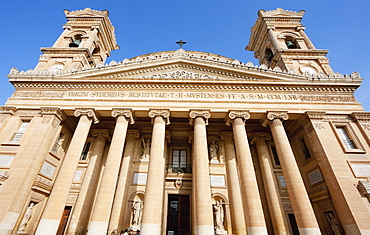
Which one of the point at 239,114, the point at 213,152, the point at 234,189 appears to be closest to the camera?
the point at 234,189

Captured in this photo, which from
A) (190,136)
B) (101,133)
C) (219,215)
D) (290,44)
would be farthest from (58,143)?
(290,44)

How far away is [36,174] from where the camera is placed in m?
13.5

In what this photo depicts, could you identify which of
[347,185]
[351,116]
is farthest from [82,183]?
[351,116]

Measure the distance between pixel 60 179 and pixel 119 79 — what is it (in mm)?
8462

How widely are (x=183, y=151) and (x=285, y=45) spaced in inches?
691

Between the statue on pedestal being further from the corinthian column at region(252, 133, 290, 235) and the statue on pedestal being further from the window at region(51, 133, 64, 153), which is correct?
→ the window at region(51, 133, 64, 153)

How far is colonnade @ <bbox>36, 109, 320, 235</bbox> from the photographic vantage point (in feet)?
37.0

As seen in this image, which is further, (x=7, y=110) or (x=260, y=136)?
(x=260, y=136)

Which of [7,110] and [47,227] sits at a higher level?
[7,110]

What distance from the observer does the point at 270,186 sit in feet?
52.8

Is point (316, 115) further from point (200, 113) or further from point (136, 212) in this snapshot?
point (136, 212)

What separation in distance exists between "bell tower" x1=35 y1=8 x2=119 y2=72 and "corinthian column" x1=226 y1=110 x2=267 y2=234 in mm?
17617

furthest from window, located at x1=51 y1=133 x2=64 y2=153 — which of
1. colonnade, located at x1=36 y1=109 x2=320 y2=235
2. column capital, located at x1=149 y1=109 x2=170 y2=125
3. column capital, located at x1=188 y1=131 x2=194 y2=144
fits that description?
column capital, located at x1=188 y1=131 x2=194 y2=144

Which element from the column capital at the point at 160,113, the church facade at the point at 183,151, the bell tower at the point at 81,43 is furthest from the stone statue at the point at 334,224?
the bell tower at the point at 81,43
